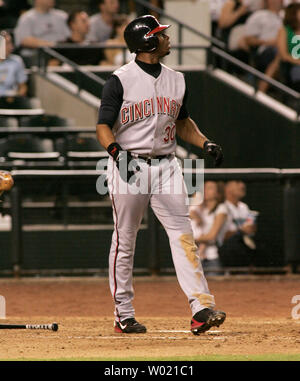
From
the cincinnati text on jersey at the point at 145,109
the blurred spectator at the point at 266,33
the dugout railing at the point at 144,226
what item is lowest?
the dugout railing at the point at 144,226

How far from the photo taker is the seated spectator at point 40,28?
14.1 meters

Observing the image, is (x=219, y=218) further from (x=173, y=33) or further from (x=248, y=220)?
(x=173, y=33)

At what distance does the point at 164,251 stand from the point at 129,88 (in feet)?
15.5

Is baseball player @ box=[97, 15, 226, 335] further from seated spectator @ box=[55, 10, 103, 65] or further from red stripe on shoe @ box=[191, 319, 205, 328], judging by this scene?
seated spectator @ box=[55, 10, 103, 65]

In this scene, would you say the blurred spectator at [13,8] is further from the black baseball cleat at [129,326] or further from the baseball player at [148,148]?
the black baseball cleat at [129,326]

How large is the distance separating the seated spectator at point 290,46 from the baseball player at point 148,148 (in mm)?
7078

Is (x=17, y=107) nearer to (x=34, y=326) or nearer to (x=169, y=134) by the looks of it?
(x=169, y=134)

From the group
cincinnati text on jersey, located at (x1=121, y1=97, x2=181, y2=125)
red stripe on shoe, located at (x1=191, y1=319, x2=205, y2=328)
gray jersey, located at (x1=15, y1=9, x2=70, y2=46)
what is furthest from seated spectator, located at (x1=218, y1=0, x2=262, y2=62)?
red stripe on shoe, located at (x1=191, y1=319, x2=205, y2=328)

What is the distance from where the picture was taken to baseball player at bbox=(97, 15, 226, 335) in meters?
6.78

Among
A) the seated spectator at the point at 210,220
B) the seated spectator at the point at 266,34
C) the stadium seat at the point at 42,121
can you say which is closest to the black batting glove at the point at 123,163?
the seated spectator at the point at 210,220

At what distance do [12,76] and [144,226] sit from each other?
11.7 feet

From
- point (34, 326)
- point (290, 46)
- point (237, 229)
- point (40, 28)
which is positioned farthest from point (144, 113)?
point (40, 28)

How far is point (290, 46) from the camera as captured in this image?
13.9m

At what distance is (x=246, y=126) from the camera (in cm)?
1402
